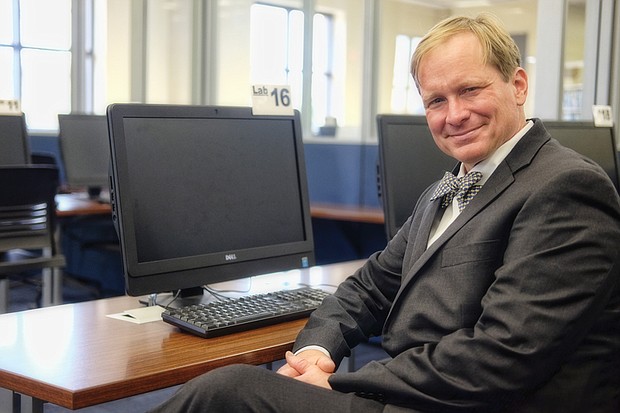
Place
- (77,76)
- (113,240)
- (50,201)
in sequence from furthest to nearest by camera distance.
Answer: (77,76) → (113,240) → (50,201)

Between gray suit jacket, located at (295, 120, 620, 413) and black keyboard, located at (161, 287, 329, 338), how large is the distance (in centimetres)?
32

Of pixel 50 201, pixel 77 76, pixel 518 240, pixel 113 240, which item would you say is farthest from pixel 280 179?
pixel 77 76

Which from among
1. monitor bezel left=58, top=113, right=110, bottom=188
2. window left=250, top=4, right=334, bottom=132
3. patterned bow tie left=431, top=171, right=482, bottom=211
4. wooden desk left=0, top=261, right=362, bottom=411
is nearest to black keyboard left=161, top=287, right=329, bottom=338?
wooden desk left=0, top=261, right=362, bottom=411

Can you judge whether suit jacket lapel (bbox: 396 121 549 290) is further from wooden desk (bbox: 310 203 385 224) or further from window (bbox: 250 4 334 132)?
window (bbox: 250 4 334 132)

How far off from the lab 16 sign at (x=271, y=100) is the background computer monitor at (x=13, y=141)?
2.15 meters

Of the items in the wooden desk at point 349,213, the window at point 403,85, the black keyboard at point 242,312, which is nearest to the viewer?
the black keyboard at point 242,312

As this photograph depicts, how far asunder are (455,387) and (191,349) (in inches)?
20.2

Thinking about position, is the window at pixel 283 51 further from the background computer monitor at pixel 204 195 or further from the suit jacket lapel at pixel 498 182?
the suit jacket lapel at pixel 498 182

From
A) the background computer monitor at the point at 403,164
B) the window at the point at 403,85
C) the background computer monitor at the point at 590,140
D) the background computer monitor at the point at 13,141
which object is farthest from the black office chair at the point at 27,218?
the window at the point at 403,85

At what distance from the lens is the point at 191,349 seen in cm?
152

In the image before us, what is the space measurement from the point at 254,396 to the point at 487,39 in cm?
76

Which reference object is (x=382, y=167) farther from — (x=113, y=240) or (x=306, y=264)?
(x=113, y=240)

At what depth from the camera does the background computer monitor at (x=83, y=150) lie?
463cm

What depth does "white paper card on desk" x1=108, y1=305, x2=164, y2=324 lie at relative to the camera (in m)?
1.75
